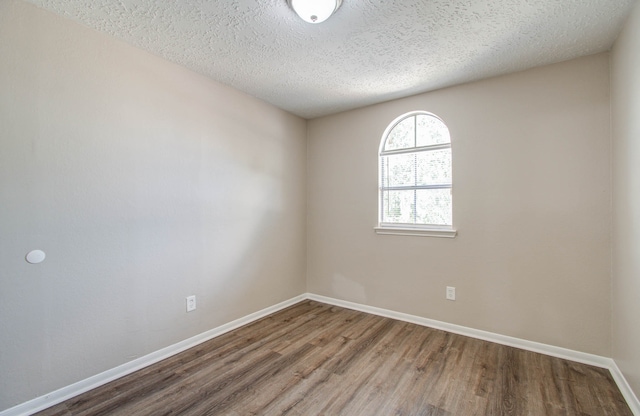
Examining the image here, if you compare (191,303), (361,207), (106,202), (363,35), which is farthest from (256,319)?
(363,35)

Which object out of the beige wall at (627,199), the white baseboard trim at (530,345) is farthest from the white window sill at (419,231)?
the beige wall at (627,199)

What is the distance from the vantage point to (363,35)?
2.00m

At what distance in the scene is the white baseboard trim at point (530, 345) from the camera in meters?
1.85

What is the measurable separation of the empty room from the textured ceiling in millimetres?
19

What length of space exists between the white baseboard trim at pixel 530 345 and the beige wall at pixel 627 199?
76mm

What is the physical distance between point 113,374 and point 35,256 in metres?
0.97

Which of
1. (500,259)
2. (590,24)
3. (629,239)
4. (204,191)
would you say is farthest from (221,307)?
(590,24)

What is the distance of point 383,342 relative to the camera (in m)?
2.61

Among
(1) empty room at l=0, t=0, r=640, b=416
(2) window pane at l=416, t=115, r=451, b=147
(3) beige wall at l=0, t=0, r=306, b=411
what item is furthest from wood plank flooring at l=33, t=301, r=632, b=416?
(2) window pane at l=416, t=115, r=451, b=147

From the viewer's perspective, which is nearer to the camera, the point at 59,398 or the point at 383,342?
the point at 59,398

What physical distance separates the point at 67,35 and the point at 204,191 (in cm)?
136

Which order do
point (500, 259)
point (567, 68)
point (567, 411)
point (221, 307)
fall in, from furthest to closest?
point (221, 307), point (500, 259), point (567, 68), point (567, 411)

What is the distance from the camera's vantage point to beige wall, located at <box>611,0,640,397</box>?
1.69 metres

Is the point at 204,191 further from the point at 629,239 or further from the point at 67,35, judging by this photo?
the point at 629,239
